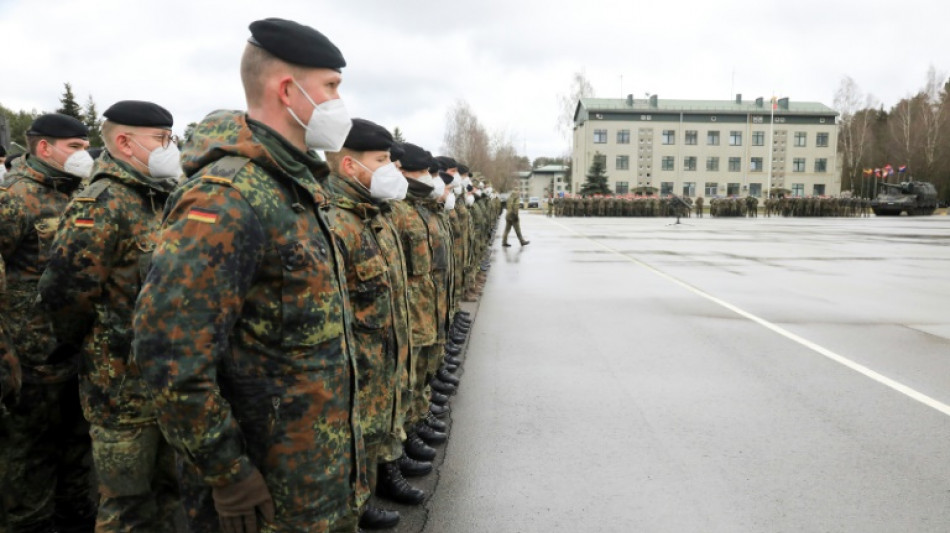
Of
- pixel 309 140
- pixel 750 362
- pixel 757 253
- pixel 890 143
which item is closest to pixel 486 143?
pixel 890 143

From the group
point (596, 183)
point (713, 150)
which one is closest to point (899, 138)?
point (713, 150)

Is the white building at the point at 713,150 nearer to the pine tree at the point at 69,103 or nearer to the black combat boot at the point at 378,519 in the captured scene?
the pine tree at the point at 69,103

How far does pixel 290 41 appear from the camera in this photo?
1.86 m

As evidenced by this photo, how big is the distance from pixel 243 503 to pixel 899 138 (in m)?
84.8

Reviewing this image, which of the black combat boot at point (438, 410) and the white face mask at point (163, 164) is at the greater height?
the white face mask at point (163, 164)

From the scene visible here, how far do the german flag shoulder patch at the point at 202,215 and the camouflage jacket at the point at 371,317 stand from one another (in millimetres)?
1064

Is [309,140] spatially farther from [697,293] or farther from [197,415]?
[697,293]

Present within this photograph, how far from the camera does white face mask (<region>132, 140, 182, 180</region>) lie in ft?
9.64

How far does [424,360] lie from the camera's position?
14.9 ft

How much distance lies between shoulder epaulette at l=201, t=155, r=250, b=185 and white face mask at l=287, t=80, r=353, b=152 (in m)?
0.24

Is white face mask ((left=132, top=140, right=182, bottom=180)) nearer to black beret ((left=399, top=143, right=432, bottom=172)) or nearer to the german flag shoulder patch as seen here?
the german flag shoulder patch

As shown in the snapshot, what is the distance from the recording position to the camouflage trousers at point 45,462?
2.95 meters

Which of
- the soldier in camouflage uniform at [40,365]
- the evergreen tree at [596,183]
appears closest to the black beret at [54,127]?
the soldier in camouflage uniform at [40,365]

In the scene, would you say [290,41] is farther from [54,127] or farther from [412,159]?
[412,159]
